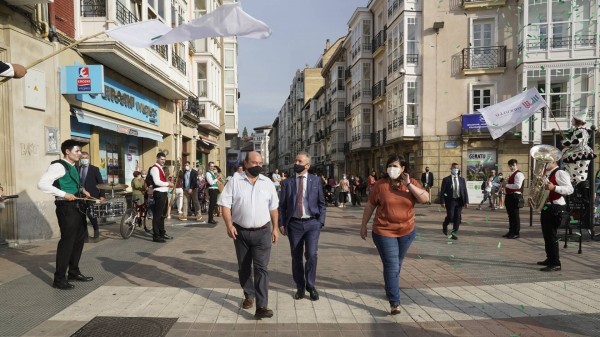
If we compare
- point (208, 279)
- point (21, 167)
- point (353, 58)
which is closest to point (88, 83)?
point (21, 167)

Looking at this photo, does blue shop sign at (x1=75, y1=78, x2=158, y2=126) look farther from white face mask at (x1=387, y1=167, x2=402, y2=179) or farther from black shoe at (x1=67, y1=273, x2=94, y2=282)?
white face mask at (x1=387, y1=167, x2=402, y2=179)

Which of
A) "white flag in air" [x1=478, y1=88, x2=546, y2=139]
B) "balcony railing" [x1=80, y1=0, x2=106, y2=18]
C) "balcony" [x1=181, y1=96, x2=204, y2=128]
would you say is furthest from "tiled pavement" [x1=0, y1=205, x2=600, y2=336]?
"balcony" [x1=181, y1=96, x2=204, y2=128]

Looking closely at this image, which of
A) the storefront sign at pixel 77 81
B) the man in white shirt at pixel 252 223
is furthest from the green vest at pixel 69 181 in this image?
the storefront sign at pixel 77 81

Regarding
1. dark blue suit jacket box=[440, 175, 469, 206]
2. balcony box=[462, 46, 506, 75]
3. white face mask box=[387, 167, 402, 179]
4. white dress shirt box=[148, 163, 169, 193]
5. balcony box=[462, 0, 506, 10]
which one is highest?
balcony box=[462, 0, 506, 10]

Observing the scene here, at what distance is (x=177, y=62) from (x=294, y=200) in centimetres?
1468

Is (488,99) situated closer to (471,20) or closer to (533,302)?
(471,20)

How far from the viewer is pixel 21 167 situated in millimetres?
8508

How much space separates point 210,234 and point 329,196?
13.6 m

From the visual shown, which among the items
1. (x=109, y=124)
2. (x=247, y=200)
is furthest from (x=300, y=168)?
(x=109, y=124)

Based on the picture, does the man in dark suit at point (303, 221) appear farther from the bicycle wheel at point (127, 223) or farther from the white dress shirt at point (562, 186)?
the bicycle wheel at point (127, 223)

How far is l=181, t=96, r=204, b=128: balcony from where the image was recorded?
2133cm

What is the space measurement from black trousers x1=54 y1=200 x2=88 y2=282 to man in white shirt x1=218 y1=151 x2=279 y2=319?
2386mm

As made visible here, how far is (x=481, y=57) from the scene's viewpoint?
2323 cm

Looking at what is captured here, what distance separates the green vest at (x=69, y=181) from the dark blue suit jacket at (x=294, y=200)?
2.92 m
